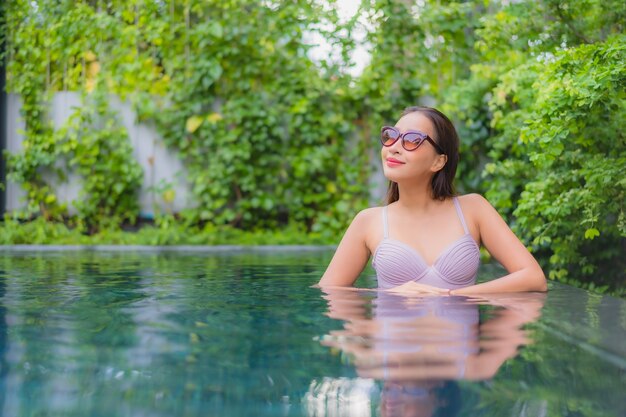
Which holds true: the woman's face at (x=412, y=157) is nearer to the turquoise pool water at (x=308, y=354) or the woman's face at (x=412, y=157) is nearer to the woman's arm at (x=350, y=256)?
the woman's arm at (x=350, y=256)

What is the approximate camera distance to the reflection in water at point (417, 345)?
1669 mm

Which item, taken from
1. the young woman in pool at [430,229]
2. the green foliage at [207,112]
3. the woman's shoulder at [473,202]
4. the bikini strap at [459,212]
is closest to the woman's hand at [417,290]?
the young woman in pool at [430,229]

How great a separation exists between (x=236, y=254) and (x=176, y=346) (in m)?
4.74

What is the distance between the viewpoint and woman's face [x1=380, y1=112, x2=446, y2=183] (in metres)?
3.32

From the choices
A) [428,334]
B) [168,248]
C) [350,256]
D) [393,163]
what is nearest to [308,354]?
[428,334]

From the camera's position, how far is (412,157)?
332 centimetres

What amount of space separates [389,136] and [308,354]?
4.86 feet

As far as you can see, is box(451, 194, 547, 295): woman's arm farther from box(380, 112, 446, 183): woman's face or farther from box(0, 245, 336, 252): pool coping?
box(0, 245, 336, 252): pool coping

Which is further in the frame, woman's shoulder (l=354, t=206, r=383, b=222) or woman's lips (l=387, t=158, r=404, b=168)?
woman's shoulder (l=354, t=206, r=383, b=222)

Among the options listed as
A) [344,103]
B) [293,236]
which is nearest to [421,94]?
[344,103]

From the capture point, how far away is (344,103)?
29.0 feet

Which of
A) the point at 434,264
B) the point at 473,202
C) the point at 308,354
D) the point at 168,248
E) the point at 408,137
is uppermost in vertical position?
the point at 408,137

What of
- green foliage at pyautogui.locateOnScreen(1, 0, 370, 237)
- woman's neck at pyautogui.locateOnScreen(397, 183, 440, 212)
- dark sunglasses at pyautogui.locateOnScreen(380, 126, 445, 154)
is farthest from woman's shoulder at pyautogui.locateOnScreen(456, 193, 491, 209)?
green foliage at pyautogui.locateOnScreen(1, 0, 370, 237)

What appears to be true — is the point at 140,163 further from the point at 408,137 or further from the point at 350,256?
the point at 408,137
